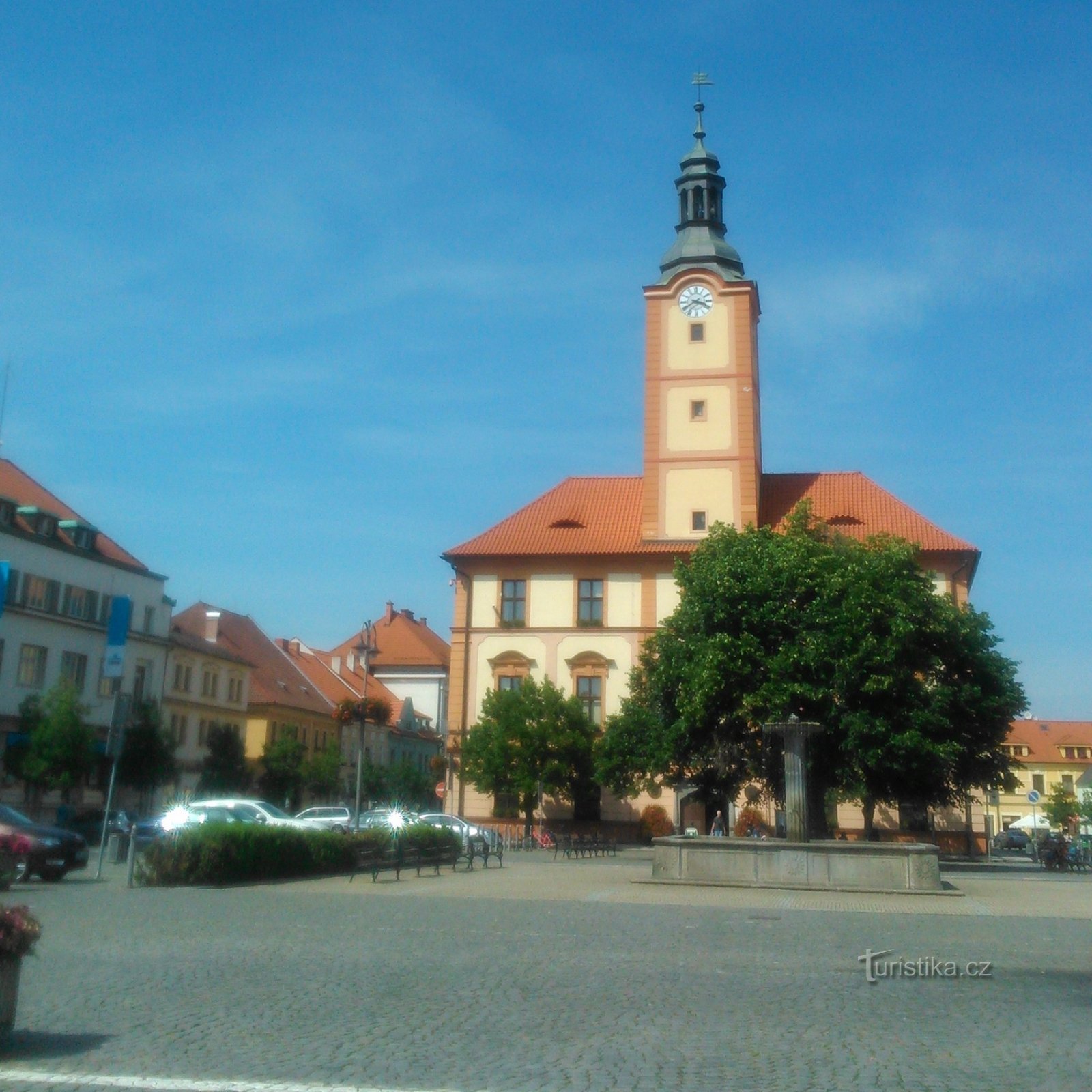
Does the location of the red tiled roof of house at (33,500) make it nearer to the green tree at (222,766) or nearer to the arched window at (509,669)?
the green tree at (222,766)

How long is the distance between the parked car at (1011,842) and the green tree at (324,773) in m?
37.7

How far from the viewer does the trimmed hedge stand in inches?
878

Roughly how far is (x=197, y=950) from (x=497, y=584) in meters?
40.8

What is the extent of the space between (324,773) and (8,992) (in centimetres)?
6120

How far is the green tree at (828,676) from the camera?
35.6 m

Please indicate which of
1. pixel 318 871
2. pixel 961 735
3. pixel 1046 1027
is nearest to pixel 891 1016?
pixel 1046 1027

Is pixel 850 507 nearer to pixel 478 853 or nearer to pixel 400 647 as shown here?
pixel 478 853

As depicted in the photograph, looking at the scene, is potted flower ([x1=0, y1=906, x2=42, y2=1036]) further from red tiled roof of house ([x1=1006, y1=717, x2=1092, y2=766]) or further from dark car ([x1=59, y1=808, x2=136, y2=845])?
red tiled roof of house ([x1=1006, y1=717, x2=1092, y2=766])

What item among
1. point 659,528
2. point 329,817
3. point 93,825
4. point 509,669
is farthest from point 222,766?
point 659,528

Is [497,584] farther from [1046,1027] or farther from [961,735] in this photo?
[1046,1027]

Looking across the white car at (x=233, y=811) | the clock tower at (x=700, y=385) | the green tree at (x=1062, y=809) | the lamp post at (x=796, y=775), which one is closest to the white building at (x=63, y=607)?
the white car at (x=233, y=811)

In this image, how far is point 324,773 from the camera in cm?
6756

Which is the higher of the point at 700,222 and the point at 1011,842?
the point at 700,222

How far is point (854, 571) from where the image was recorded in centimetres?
3691
